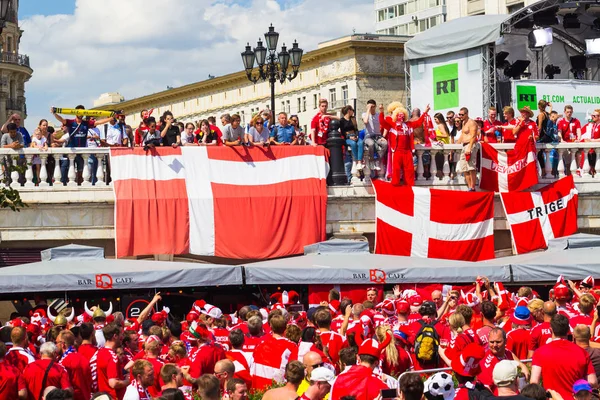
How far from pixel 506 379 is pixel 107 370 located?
13.8ft

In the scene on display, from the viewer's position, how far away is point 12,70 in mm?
108312

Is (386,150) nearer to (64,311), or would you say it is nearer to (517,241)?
(517,241)

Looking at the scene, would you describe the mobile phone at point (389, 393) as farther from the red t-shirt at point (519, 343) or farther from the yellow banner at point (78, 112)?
the yellow banner at point (78, 112)

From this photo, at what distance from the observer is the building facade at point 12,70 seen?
107 m

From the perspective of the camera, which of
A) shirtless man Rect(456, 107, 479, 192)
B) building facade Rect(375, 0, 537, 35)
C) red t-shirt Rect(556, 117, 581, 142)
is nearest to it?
shirtless man Rect(456, 107, 479, 192)

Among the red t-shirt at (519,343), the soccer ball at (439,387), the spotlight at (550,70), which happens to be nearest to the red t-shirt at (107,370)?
the soccer ball at (439,387)

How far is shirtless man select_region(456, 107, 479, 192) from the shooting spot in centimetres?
2488

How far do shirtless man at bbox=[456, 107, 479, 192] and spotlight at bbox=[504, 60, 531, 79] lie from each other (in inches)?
371

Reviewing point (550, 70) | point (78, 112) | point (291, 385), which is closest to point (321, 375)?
point (291, 385)

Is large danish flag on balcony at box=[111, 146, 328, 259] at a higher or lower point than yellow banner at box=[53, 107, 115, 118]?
lower

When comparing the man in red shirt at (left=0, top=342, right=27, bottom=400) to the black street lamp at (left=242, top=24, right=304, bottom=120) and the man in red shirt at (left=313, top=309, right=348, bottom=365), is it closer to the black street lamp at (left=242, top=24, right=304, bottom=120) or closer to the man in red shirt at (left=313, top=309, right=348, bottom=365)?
the man in red shirt at (left=313, top=309, right=348, bottom=365)

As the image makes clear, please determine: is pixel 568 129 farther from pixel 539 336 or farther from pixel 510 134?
pixel 539 336

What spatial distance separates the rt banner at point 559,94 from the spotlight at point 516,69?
1518 millimetres

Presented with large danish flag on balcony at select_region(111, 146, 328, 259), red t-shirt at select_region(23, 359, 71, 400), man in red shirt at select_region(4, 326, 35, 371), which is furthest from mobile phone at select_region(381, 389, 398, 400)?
large danish flag on balcony at select_region(111, 146, 328, 259)
